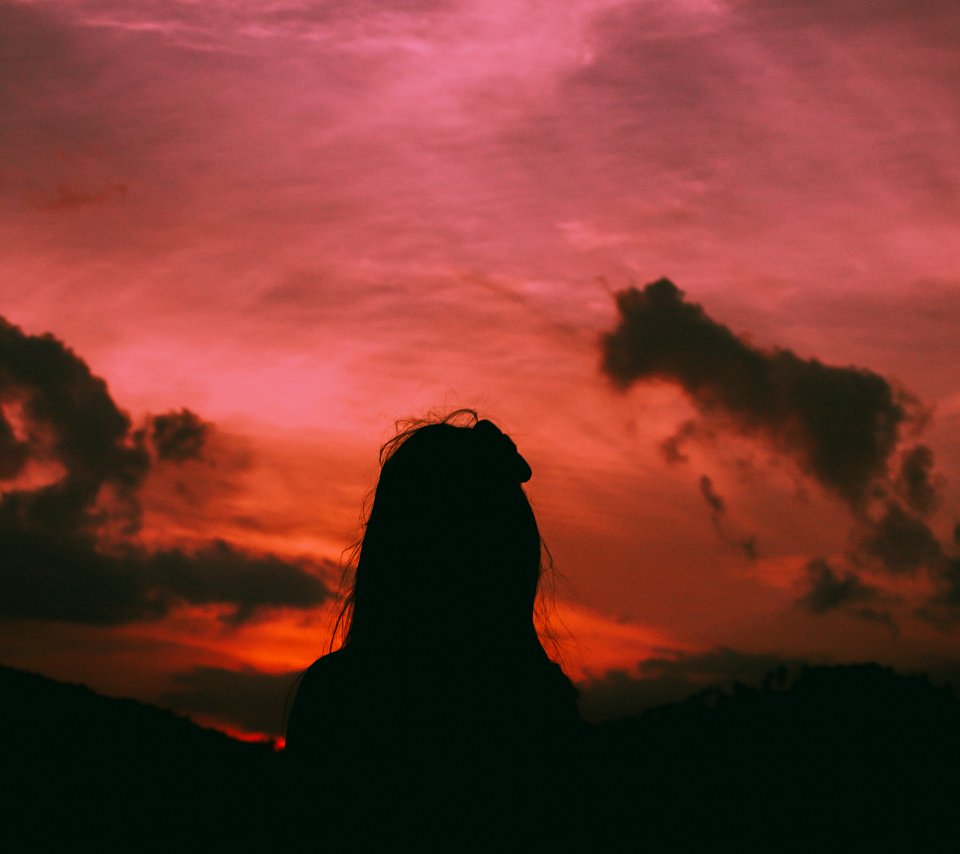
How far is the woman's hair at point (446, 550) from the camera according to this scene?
5.08 m

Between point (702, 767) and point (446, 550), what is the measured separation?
466 inches

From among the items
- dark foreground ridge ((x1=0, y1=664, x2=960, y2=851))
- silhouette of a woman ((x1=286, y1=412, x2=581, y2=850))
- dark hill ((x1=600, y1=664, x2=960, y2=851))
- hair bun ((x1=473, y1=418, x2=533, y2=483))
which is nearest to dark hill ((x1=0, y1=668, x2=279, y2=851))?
dark foreground ridge ((x1=0, y1=664, x2=960, y2=851))

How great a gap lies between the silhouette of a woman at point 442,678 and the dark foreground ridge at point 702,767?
299 inches

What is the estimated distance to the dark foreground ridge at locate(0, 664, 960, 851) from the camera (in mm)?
13781

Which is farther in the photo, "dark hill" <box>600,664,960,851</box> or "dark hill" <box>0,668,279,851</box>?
"dark hill" <box>0,668,279,851</box>

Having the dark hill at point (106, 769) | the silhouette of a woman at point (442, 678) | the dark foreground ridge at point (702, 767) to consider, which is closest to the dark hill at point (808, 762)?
the dark foreground ridge at point (702, 767)

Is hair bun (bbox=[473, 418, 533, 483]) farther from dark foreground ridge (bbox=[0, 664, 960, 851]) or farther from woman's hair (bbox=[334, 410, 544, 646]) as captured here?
dark foreground ridge (bbox=[0, 664, 960, 851])

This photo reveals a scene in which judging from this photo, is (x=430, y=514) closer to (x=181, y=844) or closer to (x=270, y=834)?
(x=270, y=834)

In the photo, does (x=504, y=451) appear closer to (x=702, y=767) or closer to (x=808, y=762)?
(x=702, y=767)

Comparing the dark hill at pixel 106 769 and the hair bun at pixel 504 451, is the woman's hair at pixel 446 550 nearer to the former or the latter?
the hair bun at pixel 504 451

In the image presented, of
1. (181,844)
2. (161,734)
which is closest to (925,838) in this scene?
(181,844)

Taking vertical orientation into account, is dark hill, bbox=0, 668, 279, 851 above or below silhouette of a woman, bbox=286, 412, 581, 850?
below

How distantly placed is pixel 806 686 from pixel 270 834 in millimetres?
13895

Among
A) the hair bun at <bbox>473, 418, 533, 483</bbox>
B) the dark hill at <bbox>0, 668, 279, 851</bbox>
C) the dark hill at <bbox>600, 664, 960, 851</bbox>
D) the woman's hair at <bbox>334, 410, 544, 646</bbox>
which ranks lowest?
the dark hill at <bbox>0, 668, 279, 851</bbox>
